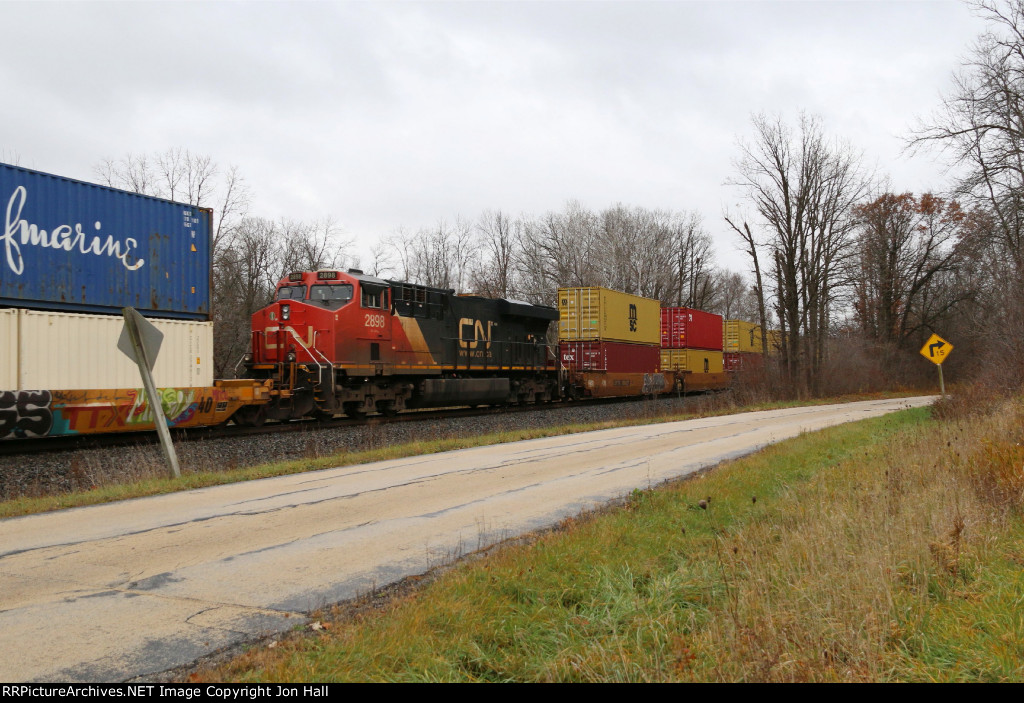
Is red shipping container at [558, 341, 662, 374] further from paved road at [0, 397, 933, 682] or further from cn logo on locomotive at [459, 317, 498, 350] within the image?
paved road at [0, 397, 933, 682]

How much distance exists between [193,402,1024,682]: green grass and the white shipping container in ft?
34.7

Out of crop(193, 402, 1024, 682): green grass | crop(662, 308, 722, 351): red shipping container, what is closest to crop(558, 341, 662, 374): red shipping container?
crop(662, 308, 722, 351): red shipping container

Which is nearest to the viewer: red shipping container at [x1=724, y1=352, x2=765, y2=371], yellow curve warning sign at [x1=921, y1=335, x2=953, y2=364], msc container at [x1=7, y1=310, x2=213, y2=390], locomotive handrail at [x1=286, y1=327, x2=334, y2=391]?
msc container at [x1=7, y1=310, x2=213, y2=390]

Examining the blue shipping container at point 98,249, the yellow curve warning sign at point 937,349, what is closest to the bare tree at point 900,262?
the yellow curve warning sign at point 937,349

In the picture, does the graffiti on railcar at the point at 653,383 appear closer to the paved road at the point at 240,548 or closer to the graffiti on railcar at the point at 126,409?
the paved road at the point at 240,548

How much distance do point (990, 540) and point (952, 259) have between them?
44183 mm

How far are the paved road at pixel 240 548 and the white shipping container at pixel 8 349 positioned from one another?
5.28 metres

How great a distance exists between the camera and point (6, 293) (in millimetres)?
12578

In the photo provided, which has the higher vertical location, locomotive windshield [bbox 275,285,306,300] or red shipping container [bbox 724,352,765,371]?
locomotive windshield [bbox 275,285,306,300]

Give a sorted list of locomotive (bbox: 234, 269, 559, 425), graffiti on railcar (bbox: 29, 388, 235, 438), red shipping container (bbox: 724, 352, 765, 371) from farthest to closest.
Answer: red shipping container (bbox: 724, 352, 765, 371) → locomotive (bbox: 234, 269, 559, 425) → graffiti on railcar (bbox: 29, 388, 235, 438)

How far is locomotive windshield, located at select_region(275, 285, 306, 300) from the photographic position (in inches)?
769

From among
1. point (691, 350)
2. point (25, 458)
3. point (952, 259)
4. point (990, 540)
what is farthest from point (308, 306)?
point (952, 259)

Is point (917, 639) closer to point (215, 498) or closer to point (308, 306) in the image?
point (215, 498)

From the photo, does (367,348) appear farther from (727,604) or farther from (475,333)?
(727,604)
